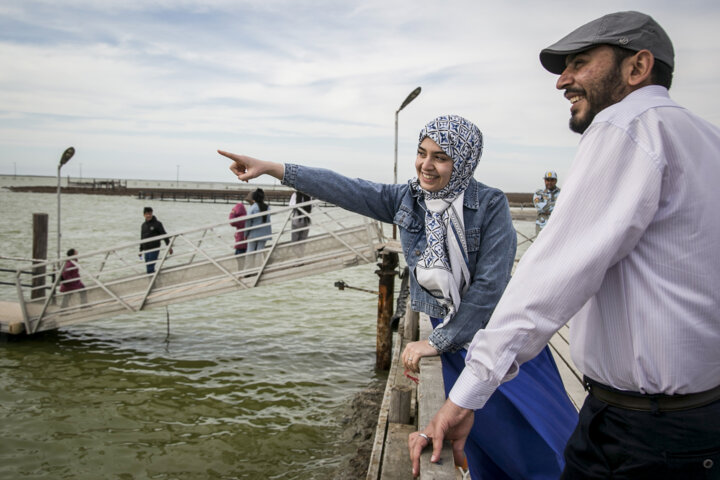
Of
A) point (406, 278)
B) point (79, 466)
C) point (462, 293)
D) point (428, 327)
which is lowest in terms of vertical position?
point (79, 466)

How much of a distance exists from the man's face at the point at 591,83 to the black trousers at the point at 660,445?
773 mm

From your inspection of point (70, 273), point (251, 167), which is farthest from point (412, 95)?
point (251, 167)

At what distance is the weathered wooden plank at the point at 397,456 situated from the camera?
9.76ft

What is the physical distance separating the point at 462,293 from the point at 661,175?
1.14m

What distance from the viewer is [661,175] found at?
1175 millimetres

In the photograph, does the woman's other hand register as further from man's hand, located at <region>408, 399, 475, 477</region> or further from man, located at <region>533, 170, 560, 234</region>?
man, located at <region>533, 170, 560, 234</region>

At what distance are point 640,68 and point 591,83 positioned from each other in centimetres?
12

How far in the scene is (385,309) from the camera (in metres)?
10.3

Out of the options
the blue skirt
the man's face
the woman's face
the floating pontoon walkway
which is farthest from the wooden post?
the man's face

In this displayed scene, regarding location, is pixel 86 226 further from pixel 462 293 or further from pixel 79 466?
pixel 462 293

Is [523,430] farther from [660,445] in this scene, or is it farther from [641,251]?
[641,251]

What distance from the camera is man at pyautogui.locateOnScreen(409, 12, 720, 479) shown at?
1.19 m

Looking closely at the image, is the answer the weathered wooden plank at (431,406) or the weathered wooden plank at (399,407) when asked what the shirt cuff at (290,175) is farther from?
the weathered wooden plank at (399,407)

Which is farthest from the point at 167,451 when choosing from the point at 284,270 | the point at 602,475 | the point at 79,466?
the point at 602,475
